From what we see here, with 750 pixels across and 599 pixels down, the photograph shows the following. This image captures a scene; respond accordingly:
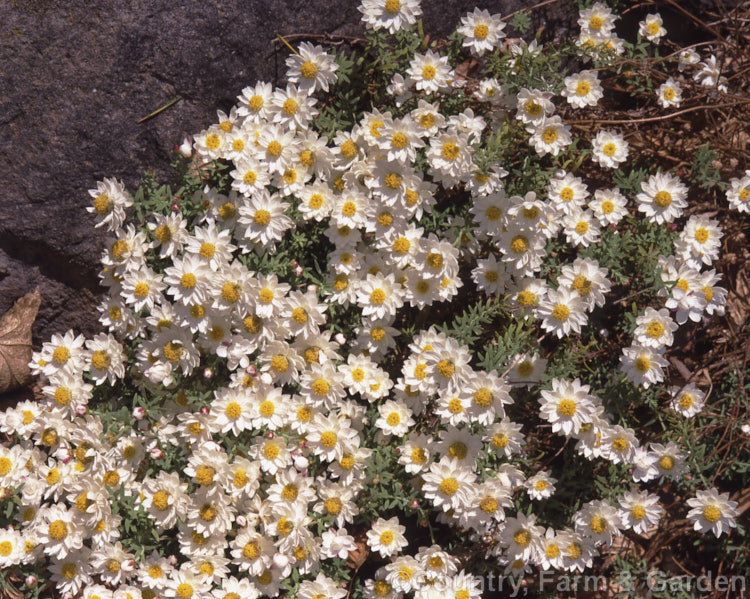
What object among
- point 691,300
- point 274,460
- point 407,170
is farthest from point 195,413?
point 691,300

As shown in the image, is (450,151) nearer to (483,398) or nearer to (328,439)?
(483,398)

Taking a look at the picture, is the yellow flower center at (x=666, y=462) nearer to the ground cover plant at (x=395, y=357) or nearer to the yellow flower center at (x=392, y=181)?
the ground cover plant at (x=395, y=357)

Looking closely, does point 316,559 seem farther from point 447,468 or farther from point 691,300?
point 691,300

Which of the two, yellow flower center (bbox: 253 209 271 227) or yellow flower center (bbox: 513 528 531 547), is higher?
yellow flower center (bbox: 253 209 271 227)

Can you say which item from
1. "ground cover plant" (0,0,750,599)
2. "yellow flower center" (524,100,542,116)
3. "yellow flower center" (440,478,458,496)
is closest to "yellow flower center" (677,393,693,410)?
"ground cover plant" (0,0,750,599)

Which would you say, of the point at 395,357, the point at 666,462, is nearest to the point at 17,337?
the point at 395,357

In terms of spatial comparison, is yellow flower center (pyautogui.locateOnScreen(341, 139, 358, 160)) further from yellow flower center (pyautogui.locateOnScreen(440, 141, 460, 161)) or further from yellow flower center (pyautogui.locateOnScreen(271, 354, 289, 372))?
yellow flower center (pyautogui.locateOnScreen(271, 354, 289, 372))

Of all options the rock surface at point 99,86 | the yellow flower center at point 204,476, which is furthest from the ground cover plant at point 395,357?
the rock surface at point 99,86
